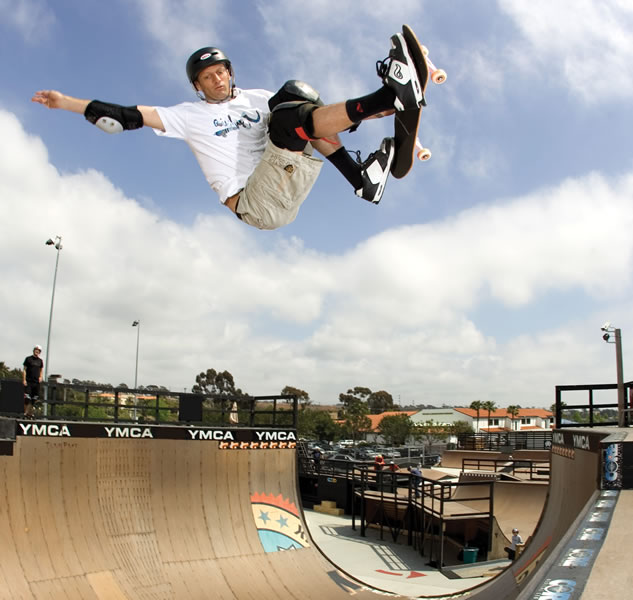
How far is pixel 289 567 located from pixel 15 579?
4.61m

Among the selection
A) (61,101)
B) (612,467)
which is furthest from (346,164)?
(612,467)

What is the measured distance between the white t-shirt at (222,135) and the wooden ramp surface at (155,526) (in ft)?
16.6

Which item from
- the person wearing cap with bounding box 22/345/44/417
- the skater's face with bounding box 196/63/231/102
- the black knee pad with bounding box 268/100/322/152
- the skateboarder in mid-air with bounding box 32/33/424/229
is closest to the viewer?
the black knee pad with bounding box 268/100/322/152

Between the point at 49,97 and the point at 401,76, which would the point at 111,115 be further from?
the point at 401,76

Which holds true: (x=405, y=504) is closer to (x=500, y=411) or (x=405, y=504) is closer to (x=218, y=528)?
(x=218, y=528)

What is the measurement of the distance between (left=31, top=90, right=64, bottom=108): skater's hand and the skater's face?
1.07 metres

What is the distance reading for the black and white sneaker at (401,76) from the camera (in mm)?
3877

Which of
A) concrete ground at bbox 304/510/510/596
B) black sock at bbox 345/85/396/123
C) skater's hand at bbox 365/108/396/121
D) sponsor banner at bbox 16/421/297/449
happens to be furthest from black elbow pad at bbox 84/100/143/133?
concrete ground at bbox 304/510/510/596

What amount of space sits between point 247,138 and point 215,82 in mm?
506

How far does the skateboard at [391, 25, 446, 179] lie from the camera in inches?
156

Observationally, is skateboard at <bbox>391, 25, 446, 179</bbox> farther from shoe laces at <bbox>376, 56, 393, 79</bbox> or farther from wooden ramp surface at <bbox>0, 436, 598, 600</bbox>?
wooden ramp surface at <bbox>0, 436, 598, 600</bbox>

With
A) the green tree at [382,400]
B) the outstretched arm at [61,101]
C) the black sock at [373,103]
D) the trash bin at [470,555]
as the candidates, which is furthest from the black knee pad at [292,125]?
the green tree at [382,400]

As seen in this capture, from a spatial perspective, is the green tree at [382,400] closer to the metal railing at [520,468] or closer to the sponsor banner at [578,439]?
the metal railing at [520,468]

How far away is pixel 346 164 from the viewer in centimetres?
471
